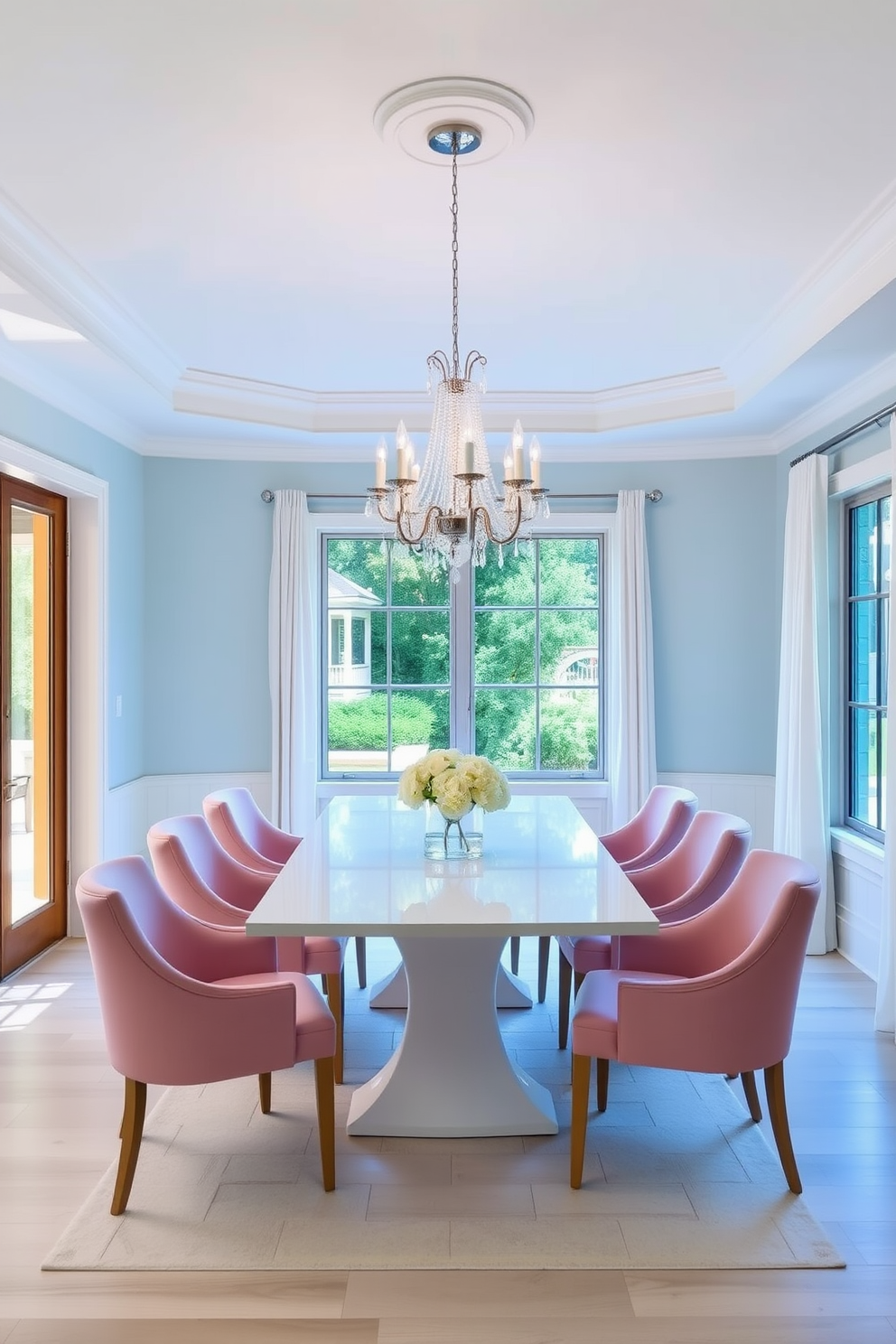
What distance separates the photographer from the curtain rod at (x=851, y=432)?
396 cm

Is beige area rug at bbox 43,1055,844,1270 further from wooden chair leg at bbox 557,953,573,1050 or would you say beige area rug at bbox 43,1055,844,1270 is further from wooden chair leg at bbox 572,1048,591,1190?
wooden chair leg at bbox 557,953,573,1050

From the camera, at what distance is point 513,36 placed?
2182 mm

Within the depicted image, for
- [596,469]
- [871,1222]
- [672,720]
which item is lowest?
[871,1222]

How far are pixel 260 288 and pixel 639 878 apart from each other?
8.61ft

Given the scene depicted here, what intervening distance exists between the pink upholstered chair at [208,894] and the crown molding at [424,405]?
2.41m

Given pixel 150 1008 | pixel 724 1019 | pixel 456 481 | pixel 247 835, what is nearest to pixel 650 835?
pixel 724 1019

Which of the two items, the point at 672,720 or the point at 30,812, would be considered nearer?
the point at 30,812

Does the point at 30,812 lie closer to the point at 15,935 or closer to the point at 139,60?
the point at 15,935

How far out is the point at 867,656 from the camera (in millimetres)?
4602

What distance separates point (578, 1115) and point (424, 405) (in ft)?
12.4

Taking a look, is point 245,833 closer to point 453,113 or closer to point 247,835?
point 247,835

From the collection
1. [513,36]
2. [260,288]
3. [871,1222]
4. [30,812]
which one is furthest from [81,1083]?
[513,36]

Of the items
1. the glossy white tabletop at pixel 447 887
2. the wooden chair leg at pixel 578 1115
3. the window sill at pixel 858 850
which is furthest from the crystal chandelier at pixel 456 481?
the window sill at pixel 858 850

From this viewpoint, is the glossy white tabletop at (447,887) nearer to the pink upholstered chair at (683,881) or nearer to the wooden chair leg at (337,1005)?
the pink upholstered chair at (683,881)
